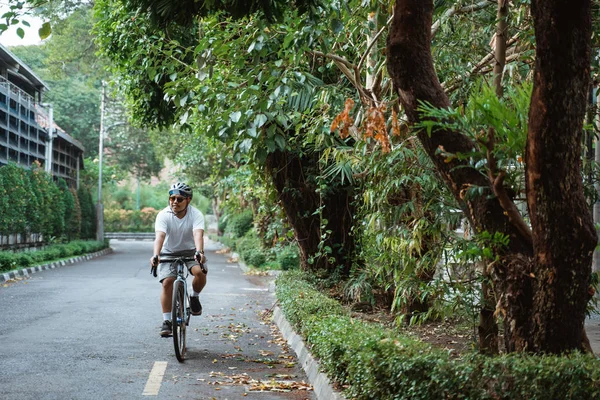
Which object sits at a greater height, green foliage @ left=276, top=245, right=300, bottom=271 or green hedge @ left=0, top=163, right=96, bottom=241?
green hedge @ left=0, top=163, right=96, bottom=241

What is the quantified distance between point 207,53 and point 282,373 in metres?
4.10

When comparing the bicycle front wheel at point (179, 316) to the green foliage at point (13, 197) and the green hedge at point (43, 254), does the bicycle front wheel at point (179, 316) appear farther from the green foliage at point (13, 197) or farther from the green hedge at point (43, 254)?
the green foliage at point (13, 197)

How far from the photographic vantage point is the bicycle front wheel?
8.36 meters

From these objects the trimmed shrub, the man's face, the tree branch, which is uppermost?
the tree branch

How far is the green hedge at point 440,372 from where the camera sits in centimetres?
473

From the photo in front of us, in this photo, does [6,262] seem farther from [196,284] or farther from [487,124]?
[487,124]

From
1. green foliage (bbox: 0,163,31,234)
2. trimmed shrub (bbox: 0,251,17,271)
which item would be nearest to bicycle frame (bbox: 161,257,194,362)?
trimmed shrub (bbox: 0,251,17,271)

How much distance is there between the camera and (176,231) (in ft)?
30.5

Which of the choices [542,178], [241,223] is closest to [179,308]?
[542,178]

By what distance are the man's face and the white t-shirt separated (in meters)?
0.14

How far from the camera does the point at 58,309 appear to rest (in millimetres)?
13250

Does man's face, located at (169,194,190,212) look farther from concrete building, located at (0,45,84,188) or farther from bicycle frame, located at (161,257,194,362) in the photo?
concrete building, located at (0,45,84,188)

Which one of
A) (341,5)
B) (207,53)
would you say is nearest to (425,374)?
(341,5)

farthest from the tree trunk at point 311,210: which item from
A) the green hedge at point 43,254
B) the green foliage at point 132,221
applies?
the green foliage at point 132,221
